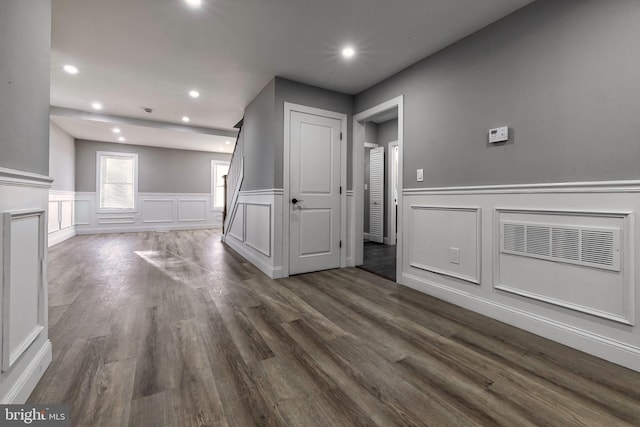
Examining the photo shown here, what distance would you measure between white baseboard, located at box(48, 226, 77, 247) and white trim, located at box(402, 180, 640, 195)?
6.75 m

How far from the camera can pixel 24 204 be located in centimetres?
120

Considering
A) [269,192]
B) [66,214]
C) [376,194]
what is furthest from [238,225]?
[66,214]

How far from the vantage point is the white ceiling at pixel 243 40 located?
205cm

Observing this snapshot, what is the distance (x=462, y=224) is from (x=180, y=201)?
7.49 metres

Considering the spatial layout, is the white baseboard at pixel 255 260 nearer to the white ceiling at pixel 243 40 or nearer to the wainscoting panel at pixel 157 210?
the white ceiling at pixel 243 40

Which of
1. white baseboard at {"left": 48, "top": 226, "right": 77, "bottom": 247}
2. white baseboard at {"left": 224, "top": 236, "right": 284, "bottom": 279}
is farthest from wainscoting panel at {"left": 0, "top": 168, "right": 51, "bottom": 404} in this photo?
white baseboard at {"left": 48, "top": 226, "right": 77, "bottom": 247}

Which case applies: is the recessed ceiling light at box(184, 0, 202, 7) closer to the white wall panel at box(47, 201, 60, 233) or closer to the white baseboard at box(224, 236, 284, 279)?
the white baseboard at box(224, 236, 284, 279)

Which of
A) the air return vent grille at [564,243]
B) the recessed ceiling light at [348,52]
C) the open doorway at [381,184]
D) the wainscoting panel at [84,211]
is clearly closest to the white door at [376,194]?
the open doorway at [381,184]

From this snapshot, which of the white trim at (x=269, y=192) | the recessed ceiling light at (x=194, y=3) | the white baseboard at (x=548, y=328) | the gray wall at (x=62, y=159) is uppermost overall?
the recessed ceiling light at (x=194, y=3)

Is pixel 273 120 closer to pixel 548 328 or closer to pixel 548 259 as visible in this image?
pixel 548 259

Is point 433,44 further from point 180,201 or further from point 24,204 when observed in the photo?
point 180,201

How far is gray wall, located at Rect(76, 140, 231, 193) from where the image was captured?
21.9 feet

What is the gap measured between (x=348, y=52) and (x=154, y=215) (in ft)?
22.9

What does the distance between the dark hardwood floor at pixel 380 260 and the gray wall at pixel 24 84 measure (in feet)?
9.91
